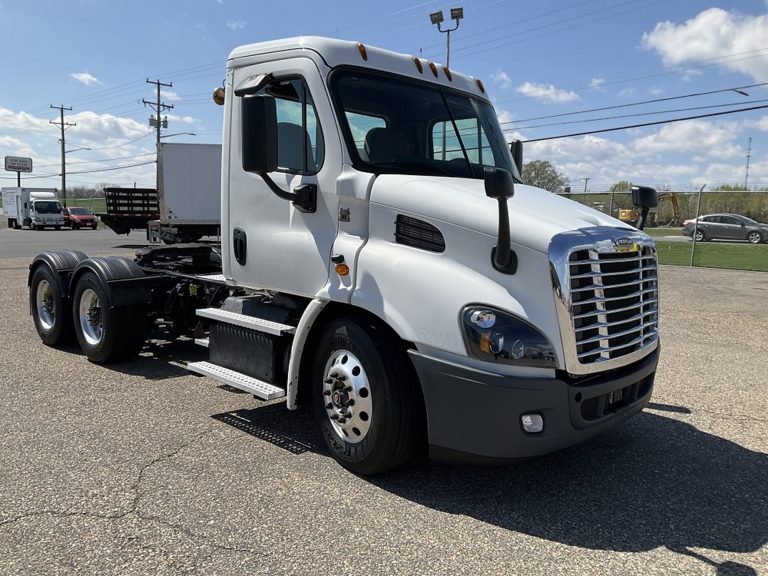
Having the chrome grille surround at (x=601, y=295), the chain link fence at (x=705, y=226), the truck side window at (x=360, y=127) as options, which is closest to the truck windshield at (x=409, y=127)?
the truck side window at (x=360, y=127)

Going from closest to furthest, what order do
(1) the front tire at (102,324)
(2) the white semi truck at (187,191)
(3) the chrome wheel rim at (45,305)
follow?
(1) the front tire at (102,324) → (3) the chrome wheel rim at (45,305) → (2) the white semi truck at (187,191)

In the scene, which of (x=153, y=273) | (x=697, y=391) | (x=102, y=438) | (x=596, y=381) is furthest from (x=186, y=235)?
(x=596, y=381)

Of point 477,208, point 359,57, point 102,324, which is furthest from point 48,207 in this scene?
point 477,208

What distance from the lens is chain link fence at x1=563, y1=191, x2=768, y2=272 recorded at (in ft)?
63.2

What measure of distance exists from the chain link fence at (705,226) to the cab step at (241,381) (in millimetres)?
10122

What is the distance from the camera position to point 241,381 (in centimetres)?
454

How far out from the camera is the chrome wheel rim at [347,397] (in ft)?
12.5

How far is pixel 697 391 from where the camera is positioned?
6.02 metres

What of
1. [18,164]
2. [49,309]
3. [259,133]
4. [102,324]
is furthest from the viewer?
[18,164]

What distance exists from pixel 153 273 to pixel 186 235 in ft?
27.3

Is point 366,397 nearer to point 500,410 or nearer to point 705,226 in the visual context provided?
point 500,410

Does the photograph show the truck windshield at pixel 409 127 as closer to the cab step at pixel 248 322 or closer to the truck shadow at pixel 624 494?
the cab step at pixel 248 322

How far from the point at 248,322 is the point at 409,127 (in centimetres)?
185

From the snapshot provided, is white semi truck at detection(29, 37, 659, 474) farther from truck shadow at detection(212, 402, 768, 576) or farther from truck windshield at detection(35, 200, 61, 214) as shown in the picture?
truck windshield at detection(35, 200, 61, 214)
